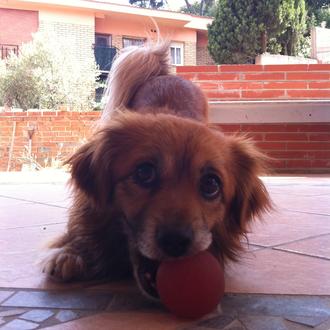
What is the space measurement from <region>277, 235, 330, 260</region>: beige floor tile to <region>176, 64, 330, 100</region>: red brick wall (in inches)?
207

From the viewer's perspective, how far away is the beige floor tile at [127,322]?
159cm

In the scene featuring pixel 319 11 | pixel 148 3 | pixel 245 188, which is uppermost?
pixel 148 3

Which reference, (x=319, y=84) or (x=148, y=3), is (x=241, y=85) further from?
(x=148, y=3)

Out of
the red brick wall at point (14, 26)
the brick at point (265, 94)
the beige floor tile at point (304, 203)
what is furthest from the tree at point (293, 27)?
the red brick wall at point (14, 26)

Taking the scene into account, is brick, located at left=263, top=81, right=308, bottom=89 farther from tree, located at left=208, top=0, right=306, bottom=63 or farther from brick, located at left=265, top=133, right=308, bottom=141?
tree, located at left=208, top=0, right=306, bottom=63

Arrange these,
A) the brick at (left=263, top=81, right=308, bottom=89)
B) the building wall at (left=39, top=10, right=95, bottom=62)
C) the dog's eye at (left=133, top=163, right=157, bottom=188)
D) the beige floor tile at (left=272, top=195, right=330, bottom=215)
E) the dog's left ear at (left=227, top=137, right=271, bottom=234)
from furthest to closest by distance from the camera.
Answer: the building wall at (left=39, top=10, right=95, bottom=62)
the brick at (left=263, top=81, right=308, bottom=89)
the beige floor tile at (left=272, top=195, right=330, bottom=215)
the dog's left ear at (left=227, top=137, right=271, bottom=234)
the dog's eye at (left=133, top=163, right=157, bottom=188)

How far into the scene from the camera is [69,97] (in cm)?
1691

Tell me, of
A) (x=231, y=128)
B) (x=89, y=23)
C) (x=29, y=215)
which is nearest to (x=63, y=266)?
(x=29, y=215)

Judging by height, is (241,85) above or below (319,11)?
below

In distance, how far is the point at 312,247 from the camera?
275cm

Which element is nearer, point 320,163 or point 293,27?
point 320,163

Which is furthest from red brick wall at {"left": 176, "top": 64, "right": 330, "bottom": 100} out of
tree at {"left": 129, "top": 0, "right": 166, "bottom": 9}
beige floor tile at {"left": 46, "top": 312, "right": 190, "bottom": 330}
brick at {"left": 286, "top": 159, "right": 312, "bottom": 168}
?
tree at {"left": 129, "top": 0, "right": 166, "bottom": 9}

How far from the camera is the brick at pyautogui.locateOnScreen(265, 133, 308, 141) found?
7.86 m

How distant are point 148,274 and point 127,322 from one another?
1.01 ft
